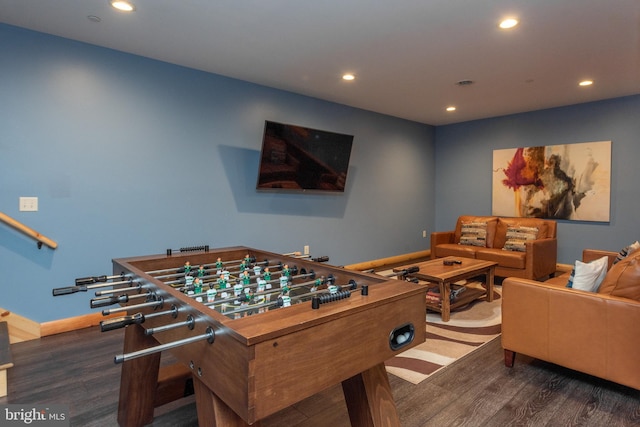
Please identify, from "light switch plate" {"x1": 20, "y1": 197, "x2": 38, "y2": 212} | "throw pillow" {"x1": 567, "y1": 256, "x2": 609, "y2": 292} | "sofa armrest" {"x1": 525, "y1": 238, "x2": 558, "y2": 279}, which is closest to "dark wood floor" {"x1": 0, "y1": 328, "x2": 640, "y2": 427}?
"throw pillow" {"x1": 567, "y1": 256, "x2": 609, "y2": 292}

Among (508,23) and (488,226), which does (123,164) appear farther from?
(488,226)

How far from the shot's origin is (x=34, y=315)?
2.79 m

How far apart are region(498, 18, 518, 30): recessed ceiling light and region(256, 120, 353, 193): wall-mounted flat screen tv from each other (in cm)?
214

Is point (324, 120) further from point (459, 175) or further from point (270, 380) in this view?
point (270, 380)

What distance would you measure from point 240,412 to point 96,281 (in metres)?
1.12

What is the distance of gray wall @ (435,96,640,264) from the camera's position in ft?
14.9

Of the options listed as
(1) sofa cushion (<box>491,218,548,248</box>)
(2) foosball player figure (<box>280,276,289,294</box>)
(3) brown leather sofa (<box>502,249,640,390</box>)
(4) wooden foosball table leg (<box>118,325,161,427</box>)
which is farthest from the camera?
(1) sofa cushion (<box>491,218,548,248</box>)

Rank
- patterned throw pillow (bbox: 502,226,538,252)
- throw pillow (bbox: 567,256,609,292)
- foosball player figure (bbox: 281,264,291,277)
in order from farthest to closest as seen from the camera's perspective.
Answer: patterned throw pillow (bbox: 502,226,538,252)
throw pillow (bbox: 567,256,609,292)
foosball player figure (bbox: 281,264,291,277)

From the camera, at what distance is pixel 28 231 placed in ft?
8.81

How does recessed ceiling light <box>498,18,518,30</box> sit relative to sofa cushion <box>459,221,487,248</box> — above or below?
above

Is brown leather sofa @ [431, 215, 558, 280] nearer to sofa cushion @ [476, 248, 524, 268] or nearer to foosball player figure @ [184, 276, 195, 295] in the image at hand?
sofa cushion @ [476, 248, 524, 268]

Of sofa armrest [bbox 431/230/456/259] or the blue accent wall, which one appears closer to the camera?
the blue accent wall

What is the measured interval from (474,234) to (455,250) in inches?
19.8

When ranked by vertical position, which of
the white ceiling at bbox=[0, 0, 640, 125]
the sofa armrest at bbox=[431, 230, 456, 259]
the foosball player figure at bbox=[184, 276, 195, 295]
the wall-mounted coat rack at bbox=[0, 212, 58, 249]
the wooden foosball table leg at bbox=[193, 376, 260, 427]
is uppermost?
the white ceiling at bbox=[0, 0, 640, 125]
